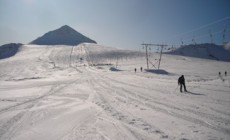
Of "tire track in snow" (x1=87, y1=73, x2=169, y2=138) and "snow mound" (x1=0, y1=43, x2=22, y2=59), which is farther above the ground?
"snow mound" (x1=0, y1=43, x2=22, y2=59)


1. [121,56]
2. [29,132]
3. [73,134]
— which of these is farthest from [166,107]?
[121,56]

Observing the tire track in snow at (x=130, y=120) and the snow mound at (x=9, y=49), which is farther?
the snow mound at (x=9, y=49)

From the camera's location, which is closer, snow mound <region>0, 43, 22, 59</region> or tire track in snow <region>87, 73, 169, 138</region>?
tire track in snow <region>87, 73, 169, 138</region>

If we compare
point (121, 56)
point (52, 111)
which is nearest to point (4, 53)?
point (121, 56)

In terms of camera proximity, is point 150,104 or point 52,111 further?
point 150,104

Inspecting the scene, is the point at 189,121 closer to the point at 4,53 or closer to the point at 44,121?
the point at 44,121

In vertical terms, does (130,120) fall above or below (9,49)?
below

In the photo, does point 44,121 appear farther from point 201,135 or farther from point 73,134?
point 201,135

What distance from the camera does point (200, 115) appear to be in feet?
38.6

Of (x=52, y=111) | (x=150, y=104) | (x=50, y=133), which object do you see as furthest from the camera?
(x=150, y=104)

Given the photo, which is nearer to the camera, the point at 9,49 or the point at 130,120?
the point at 130,120

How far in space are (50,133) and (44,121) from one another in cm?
201

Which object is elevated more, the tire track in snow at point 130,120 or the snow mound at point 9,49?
the snow mound at point 9,49

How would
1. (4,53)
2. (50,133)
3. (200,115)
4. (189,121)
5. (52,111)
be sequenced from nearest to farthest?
(50,133)
(189,121)
(200,115)
(52,111)
(4,53)
